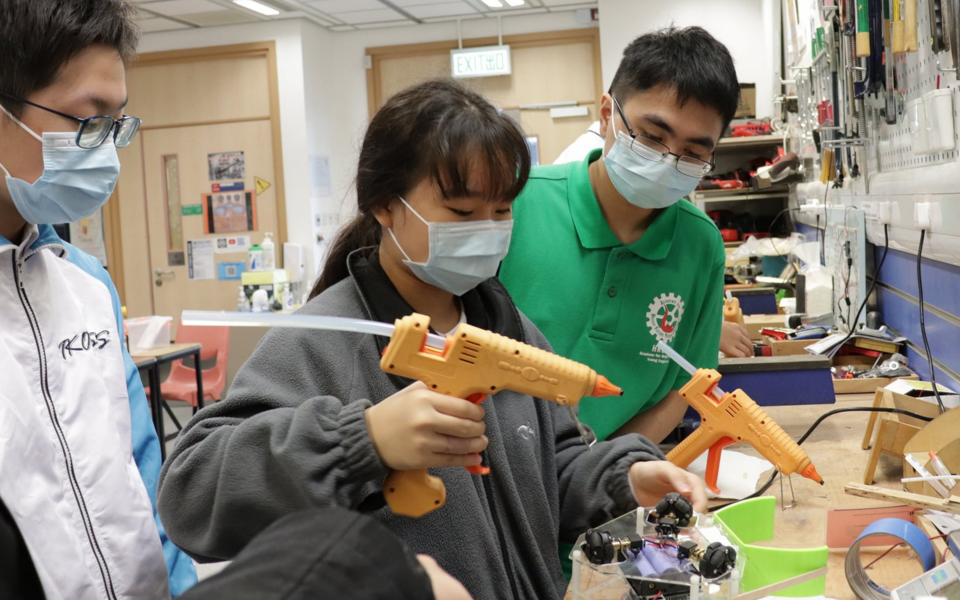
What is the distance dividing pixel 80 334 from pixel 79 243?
689 cm

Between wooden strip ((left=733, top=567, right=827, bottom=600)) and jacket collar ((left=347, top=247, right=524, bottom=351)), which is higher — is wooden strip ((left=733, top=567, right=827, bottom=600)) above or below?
below

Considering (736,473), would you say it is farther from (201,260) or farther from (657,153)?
(201,260)

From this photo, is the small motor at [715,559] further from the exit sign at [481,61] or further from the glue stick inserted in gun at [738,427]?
the exit sign at [481,61]

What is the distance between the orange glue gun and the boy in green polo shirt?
2.64 ft

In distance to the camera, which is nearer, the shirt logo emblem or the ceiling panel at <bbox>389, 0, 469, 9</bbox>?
the shirt logo emblem

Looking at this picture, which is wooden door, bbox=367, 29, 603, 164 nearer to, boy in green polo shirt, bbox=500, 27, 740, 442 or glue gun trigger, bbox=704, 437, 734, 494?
boy in green polo shirt, bbox=500, 27, 740, 442

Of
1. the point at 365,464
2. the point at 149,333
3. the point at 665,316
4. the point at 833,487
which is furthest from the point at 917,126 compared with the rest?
the point at 149,333

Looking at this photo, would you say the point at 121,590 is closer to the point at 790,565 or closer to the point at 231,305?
the point at 790,565

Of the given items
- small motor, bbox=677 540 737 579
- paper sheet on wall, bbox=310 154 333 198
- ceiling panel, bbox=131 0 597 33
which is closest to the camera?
small motor, bbox=677 540 737 579

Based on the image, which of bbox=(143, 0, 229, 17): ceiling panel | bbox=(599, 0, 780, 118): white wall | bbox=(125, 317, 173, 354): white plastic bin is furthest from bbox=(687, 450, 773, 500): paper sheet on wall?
bbox=(143, 0, 229, 17): ceiling panel

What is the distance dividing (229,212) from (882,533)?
6.88 meters

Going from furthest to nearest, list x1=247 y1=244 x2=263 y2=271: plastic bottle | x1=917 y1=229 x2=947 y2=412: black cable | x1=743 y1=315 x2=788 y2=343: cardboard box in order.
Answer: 1. x1=247 y1=244 x2=263 y2=271: plastic bottle
2. x1=743 y1=315 x2=788 y2=343: cardboard box
3. x1=917 y1=229 x2=947 y2=412: black cable

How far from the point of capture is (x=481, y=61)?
7.29 metres

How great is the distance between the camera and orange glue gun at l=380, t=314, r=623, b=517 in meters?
0.86
